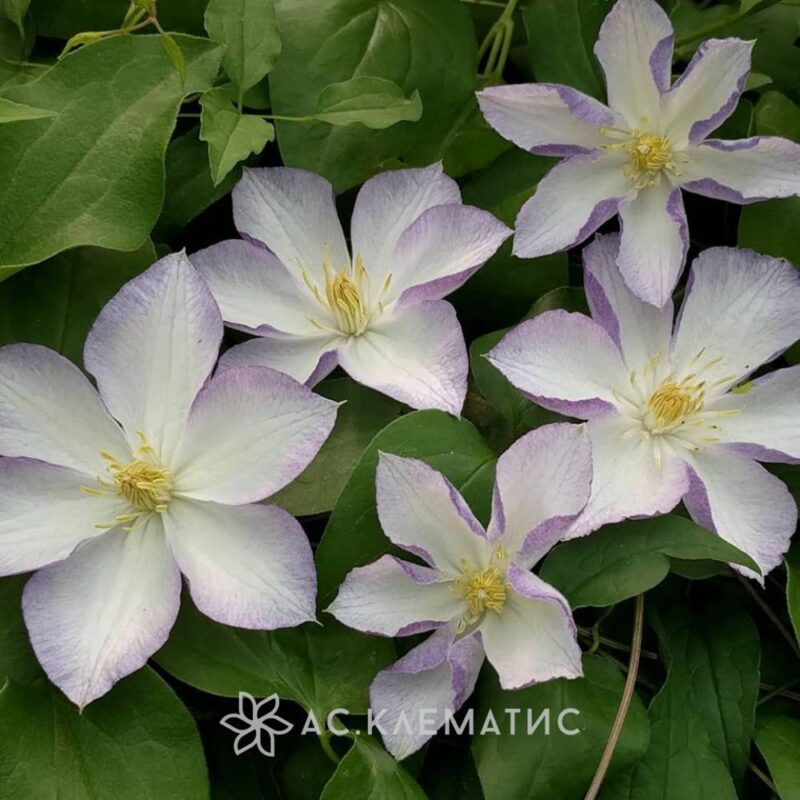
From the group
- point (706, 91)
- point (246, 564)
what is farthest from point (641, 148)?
point (246, 564)

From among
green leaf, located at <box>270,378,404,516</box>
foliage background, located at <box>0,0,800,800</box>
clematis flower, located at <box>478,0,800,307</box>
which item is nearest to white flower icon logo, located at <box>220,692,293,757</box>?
foliage background, located at <box>0,0,800,800</box>

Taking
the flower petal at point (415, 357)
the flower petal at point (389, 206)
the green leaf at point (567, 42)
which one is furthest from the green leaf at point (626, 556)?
the green leaf at point (567, 42)

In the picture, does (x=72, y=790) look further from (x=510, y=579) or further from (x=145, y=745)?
(x=510, y=579)

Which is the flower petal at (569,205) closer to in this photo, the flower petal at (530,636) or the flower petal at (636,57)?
the flower petal at (636,57)

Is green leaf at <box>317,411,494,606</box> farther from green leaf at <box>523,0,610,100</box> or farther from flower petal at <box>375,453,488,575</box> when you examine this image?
green leaf at <box>523,0,610,100</box>

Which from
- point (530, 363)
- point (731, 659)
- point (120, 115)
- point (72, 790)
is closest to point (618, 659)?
point (731, 659)
